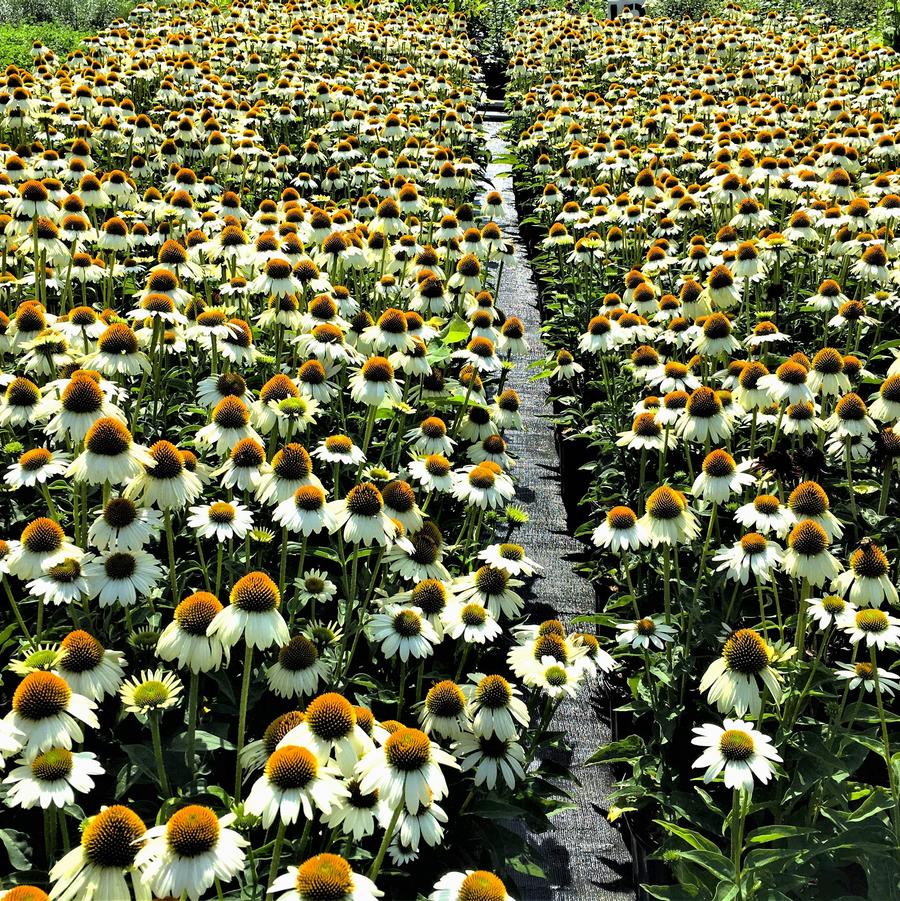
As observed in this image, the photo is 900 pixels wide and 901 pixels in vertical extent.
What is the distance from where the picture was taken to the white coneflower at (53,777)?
88.6 inches

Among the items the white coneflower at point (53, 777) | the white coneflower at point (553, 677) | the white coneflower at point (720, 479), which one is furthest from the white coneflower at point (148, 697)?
the white coneflower at point (720, 479)

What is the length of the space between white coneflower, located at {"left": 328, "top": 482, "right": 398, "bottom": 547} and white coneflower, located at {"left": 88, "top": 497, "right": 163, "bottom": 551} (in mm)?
656

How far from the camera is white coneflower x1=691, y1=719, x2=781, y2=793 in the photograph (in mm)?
2570

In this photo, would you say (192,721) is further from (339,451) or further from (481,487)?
(481,487)

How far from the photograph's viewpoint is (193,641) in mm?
2674

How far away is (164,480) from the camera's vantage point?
3178 mm

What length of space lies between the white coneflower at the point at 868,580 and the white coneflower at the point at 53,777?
2.44m

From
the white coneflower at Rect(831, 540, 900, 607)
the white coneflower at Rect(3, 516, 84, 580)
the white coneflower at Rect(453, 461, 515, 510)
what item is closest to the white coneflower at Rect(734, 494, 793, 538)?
the white coneflower at Rect(831, 540, 900, 607)

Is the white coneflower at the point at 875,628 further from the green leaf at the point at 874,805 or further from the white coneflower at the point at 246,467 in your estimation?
the white coneflower at the point at 246,467

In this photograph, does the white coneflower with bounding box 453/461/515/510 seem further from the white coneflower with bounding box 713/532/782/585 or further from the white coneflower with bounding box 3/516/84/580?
the white coneflower with bounding box 3/516/84/580

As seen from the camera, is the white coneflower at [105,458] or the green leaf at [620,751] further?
the green leaf at [620,751]

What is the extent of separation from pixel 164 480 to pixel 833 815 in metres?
2.45

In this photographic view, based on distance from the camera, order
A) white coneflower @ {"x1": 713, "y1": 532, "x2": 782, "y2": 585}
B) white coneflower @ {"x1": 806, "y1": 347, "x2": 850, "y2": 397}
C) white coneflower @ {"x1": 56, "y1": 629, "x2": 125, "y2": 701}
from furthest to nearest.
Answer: white coneflower @ {"x1": 806, "y1": 347, "x2": 850, "y2": 397} → white coneflower @ {"x1": 713, "y1": 532, "x2": 782, "y2": 585} → white coneflower @ {"x1": 56, "y1": 629, "x2": 125, "y2": 701}

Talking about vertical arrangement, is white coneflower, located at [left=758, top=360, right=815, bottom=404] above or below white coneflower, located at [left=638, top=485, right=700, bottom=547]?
above
